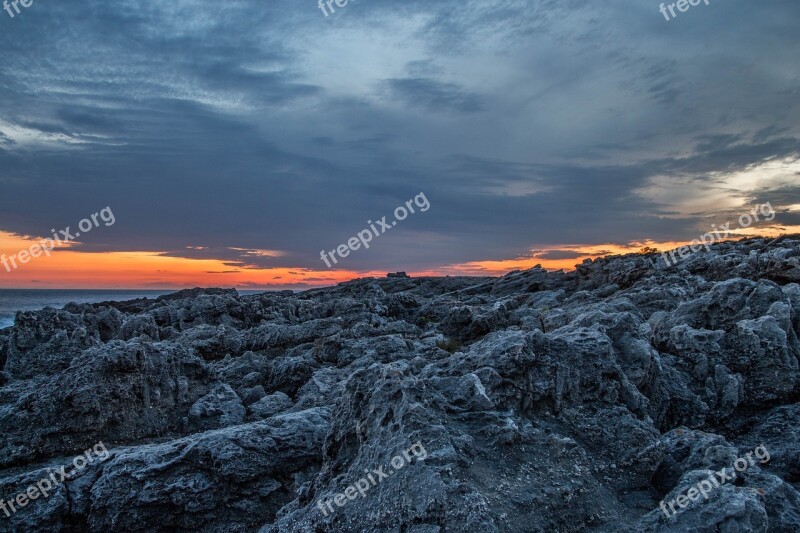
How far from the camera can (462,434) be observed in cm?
750

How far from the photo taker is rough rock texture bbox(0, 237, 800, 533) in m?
6.66

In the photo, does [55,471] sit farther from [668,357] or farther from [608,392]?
[668,357]

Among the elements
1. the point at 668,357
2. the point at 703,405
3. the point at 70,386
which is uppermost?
the point at 70,386

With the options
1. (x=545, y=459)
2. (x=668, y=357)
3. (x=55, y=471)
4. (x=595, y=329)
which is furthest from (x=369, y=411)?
(x=668, y=357)

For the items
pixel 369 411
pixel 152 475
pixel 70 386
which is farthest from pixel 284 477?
pixel 70 386

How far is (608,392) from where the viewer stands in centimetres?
937

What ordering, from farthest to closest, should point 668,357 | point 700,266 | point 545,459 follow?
point 700,266 < point 668,357 < point 545,459

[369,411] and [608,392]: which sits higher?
[369,411]

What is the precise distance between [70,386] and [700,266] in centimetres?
4192

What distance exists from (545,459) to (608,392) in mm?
2622

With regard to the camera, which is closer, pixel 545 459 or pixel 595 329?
pixel 545 459

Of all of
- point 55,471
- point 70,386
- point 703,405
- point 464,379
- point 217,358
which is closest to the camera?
point 464,379

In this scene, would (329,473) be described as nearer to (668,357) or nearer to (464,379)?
(464,379)

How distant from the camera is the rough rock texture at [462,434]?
6.66 metres
